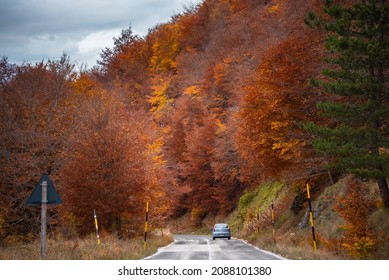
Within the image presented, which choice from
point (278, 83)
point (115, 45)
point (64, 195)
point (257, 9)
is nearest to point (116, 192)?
point (64, 195)

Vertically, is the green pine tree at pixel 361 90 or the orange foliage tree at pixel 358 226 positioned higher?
the green pine tree at pixel 361 90

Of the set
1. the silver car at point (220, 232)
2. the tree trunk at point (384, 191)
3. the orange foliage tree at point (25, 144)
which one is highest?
the orange foliage tree at point (25, 144)

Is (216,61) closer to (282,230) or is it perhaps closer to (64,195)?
(282,230)

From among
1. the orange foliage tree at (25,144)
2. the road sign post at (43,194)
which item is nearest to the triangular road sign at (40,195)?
the road sign post at (43,194)

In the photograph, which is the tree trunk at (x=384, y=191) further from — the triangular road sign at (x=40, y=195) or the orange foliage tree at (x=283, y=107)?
the triangular road sign at (x=40, y=195)

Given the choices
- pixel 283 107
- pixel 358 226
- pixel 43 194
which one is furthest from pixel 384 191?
pixel 43 194

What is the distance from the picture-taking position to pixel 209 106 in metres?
56.4

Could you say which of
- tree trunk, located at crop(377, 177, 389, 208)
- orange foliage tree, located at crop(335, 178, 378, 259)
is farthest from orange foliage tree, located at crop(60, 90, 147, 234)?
tree trunk, located at crop(377, 177, 389, 208)

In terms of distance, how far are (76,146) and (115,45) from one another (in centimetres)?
6924

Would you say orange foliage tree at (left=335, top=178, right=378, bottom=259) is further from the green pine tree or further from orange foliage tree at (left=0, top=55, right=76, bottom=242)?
orange foliage tree at (left=0, top=55, right=76, bottom=242)

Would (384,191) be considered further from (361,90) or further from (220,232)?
(220,232)

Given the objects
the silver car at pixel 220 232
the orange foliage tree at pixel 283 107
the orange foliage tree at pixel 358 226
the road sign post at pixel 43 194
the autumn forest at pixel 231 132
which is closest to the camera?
the road sign post at pixel 43 194

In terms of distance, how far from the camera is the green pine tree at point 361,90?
47.3 ft

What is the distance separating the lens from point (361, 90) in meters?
15.1
